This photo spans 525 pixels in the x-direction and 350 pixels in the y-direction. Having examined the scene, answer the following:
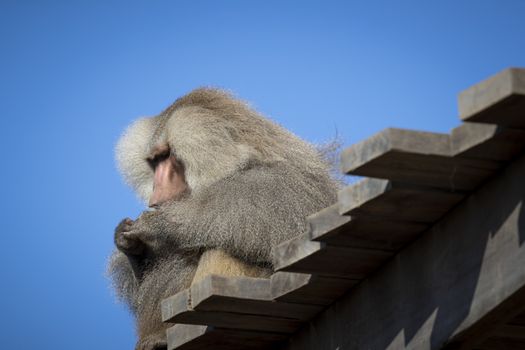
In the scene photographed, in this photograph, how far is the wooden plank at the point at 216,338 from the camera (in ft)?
15.9

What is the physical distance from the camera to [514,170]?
3.59 m

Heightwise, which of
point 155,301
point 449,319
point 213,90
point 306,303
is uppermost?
point 213,90

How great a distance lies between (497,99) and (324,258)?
1185 mm

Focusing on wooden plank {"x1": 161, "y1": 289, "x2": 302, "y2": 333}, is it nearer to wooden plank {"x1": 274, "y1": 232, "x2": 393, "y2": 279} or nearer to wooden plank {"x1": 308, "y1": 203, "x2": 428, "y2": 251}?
wooden plank {"x1": 274, "y1": 232, "x2": 393, "y2": 279}

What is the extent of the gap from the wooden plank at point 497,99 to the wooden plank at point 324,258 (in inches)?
37.5

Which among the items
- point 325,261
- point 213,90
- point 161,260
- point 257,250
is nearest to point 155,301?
point 161,260

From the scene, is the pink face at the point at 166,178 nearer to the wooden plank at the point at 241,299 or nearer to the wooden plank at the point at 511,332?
the wooden plank at the point at 241,299

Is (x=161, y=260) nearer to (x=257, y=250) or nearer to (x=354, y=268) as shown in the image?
(x=257, y=250)

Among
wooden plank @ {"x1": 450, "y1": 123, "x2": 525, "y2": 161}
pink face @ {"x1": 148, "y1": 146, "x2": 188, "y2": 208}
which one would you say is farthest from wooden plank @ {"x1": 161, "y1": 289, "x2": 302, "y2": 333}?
pink face @ {"x1": 148, "y1": 146, "x2": 188, "y2": 208}

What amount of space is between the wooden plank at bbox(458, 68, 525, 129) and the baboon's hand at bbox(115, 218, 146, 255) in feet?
11.5

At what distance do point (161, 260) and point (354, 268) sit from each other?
2395 mm

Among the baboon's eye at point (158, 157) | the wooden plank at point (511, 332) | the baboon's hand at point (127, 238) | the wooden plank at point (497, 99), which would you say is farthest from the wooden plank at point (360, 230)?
the baboon's eye at point (158, 157)

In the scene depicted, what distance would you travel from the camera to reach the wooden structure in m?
3.49

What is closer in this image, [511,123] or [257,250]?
[511,123]
